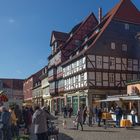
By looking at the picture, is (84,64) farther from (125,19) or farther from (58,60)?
Result: (58,60)

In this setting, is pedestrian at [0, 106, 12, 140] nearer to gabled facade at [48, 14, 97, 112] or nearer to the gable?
the gable

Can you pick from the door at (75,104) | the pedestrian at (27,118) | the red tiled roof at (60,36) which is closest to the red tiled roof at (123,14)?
the door at (75,104)

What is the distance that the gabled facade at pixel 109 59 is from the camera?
151ft

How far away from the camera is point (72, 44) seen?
58688mm

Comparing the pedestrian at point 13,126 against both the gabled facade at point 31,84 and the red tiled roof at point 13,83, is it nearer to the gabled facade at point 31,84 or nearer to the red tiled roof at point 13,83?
the gabled facade at point 31,84

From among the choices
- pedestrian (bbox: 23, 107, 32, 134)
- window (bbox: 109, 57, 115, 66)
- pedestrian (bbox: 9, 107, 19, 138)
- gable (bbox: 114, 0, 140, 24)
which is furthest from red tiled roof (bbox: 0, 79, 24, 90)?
pedestrian (bbox: 9, 107, 19, 138)

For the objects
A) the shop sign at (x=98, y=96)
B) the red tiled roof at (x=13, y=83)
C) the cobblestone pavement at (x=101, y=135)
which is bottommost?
the cobblestone pavement at (x=101, y=135)

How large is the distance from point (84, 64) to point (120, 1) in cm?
1197

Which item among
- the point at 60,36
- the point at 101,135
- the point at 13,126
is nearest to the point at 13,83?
the point at 60,36

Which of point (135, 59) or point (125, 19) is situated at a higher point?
point (125, 19)

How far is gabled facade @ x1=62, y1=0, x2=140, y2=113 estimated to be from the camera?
151 feet

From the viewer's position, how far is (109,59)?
47.5m

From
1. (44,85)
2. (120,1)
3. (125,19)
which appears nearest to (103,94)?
(125,19)

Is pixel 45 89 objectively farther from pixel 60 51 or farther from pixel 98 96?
pixel 98 96
